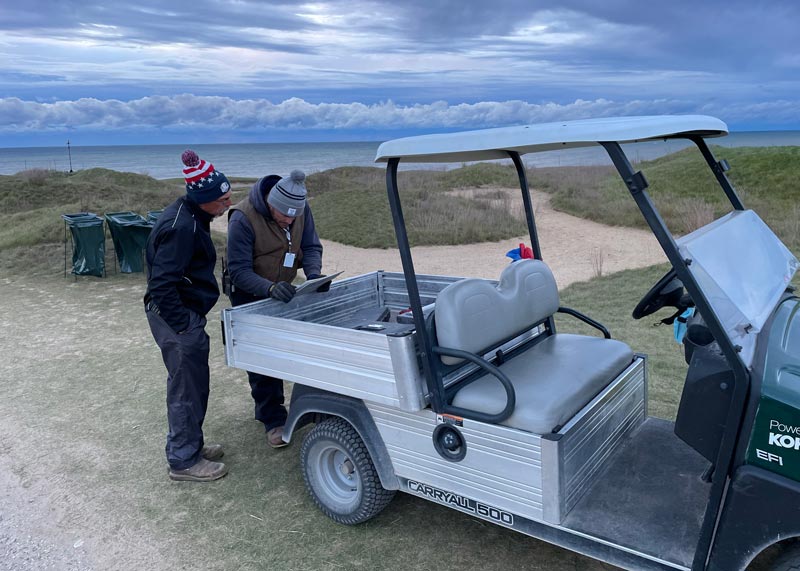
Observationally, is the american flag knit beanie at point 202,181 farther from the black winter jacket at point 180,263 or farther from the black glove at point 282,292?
the black glove at point 282,292

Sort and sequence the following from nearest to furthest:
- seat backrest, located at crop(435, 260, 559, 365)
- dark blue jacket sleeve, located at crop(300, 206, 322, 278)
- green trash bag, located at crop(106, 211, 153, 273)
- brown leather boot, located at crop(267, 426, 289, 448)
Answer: seat backrest, located at crop(435, 260, 559, 365), brown leather boot, located at crop(267, 426, 289, 448), dark blue jacket sleeve, located at crop(300, 206, 322, 278), green trash bag, located at crop(106, 211, 153, 273)

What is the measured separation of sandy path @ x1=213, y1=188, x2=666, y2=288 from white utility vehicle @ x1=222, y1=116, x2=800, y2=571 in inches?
280

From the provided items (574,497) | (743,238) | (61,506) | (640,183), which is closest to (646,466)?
Answer: (574,497)

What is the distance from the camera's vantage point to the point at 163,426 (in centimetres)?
471

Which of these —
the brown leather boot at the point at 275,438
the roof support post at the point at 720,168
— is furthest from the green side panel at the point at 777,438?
the brown leather boot at the point at 275,438

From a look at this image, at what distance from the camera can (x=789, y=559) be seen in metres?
2.12

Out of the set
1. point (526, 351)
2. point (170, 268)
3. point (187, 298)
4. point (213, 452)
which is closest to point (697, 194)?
point (526, 351)

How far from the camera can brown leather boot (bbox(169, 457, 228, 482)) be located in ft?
12.8

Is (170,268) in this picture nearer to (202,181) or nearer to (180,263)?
(180,263)

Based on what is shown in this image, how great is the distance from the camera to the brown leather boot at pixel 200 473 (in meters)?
3.89

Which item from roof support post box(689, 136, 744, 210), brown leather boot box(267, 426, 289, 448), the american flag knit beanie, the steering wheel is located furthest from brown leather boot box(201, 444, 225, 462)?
roof support post box(689, 136, 744, 210)

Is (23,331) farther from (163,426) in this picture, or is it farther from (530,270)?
(530,270)

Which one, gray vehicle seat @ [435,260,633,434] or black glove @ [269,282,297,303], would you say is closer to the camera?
gray vehicle seat @ [435,260,633,434]

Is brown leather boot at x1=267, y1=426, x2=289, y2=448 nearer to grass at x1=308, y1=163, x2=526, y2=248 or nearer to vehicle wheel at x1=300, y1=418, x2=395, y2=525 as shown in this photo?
vehicle wheel at x1=300, y1=418, x2=395, y2=525
